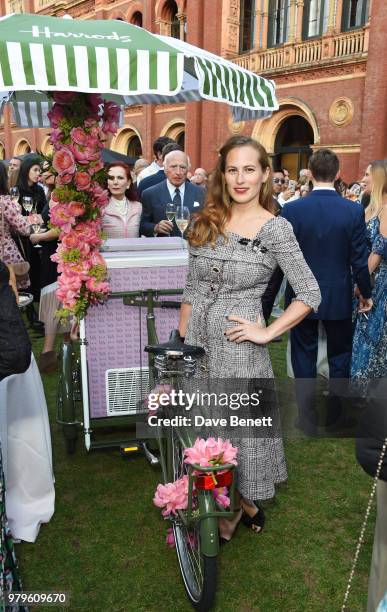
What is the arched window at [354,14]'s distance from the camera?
15.2 meters

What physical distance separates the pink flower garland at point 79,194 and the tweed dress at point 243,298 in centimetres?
102

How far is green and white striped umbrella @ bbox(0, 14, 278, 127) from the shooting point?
259 cm

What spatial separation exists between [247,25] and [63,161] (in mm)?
18262

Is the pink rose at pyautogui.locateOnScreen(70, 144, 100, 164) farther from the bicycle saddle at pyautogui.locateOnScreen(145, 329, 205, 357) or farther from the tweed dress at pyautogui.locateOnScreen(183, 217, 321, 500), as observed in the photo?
the bicycle saddle at pyautogui.locateOnScreen(145, 329, 205, 357)

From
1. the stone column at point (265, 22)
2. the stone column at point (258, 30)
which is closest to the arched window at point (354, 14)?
the stone column at point (265, 22)

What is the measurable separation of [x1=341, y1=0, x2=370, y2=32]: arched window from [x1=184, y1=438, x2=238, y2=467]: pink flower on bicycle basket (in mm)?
16410

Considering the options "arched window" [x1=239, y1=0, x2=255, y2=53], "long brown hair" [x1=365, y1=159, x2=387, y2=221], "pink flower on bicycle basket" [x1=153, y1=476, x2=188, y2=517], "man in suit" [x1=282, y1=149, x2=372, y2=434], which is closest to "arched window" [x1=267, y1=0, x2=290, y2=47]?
"arched window" [x1=239, y1=0, x2=255, y2=53]

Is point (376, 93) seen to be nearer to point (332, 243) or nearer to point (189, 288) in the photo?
point (332, 243)

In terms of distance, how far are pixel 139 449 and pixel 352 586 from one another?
1.63 m

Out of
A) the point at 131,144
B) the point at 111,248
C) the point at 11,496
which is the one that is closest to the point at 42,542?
the point at 11,496

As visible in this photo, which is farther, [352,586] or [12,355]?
[352,586]

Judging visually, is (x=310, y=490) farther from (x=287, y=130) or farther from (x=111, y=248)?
(x=287, y=130)

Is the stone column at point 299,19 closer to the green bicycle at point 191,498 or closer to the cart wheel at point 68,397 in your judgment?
the cart wheel at point 68,397

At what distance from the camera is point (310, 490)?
3.49m
